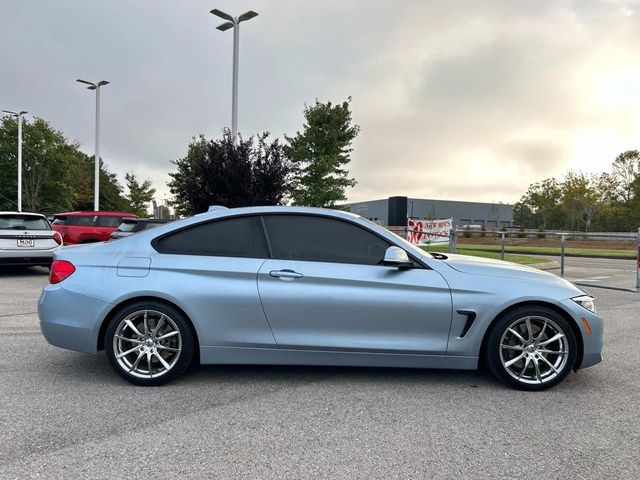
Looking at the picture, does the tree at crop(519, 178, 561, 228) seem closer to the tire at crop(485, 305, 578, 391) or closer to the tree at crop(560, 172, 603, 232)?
the tree at crop(560, 172, 603, 232)

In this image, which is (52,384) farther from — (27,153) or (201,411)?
(27,153)

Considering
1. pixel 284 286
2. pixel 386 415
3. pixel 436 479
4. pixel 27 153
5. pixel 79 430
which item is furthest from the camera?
pixel 27 153

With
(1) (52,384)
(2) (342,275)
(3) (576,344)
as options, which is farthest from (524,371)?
(1) (52,384)

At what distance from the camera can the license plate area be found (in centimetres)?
1058

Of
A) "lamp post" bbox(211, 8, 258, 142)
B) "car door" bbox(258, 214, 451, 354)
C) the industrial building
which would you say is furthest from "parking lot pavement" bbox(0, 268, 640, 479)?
the industrial building

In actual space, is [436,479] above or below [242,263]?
below

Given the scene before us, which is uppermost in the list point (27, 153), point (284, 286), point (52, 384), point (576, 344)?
point (27, 153)

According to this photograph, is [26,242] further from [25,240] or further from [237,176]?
[237,176]

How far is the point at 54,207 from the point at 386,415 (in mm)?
54252

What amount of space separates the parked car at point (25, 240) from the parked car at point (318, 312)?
7.94 metres

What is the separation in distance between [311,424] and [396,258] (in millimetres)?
1408

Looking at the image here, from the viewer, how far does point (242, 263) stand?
387cm

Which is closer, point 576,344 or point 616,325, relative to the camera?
point 576,344

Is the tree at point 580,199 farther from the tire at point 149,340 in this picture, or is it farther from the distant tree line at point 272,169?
the tire at point 149,340
